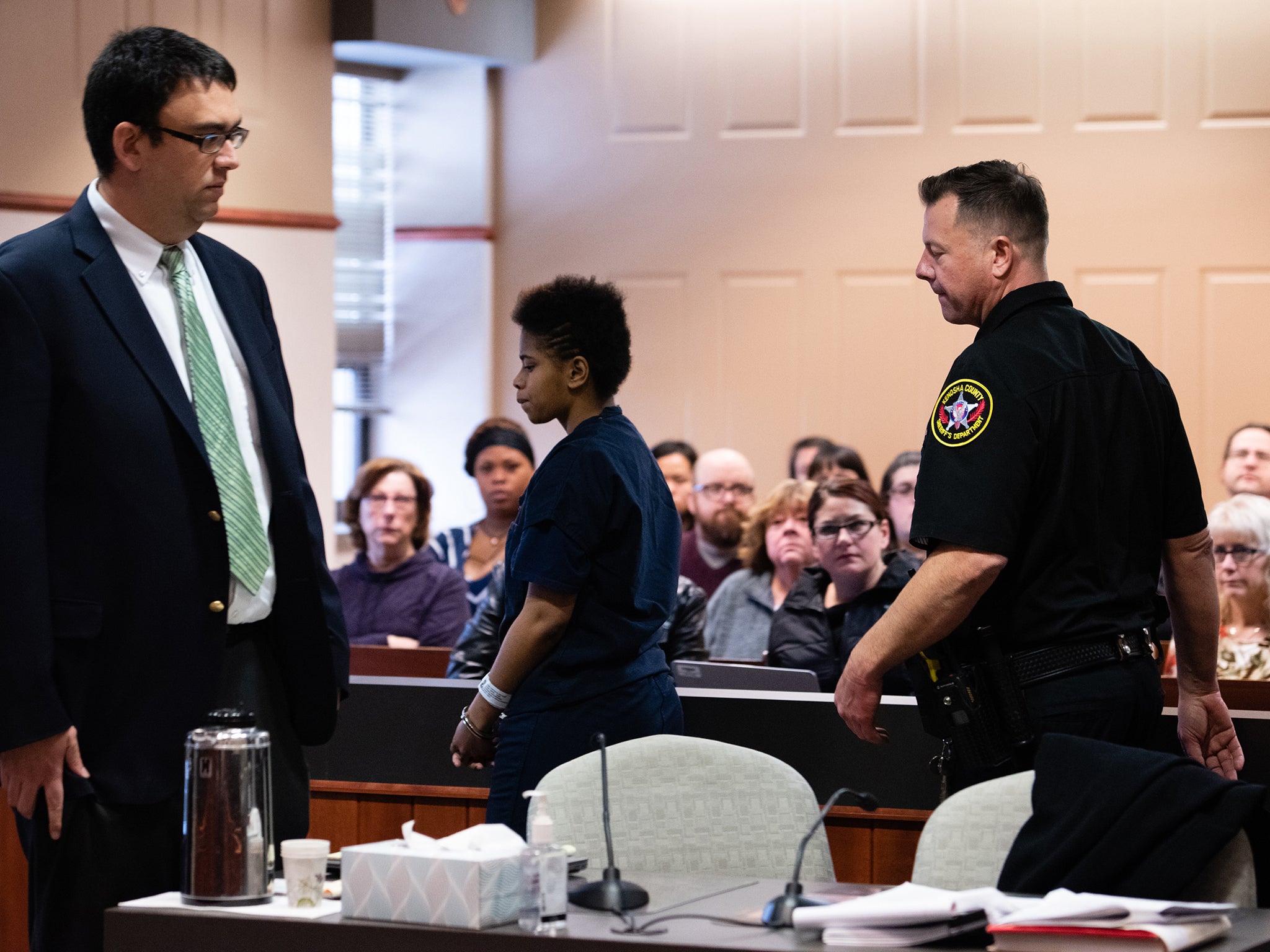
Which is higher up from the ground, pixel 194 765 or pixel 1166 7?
pixel 1166 7

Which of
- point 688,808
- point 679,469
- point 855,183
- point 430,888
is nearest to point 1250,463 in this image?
point 679,469

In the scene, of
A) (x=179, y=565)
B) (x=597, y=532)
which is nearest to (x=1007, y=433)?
(x=597, y=532)

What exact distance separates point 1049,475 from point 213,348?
1160 mm

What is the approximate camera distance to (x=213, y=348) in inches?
82.0

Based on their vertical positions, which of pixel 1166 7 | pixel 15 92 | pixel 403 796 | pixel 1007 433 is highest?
pixel 1166 7

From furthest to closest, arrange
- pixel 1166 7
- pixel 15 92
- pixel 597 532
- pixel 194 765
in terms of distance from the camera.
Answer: pixel 1166 7, pixel 15 92, pixel 597 532, pixel 194 765

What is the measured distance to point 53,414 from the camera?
194 cm

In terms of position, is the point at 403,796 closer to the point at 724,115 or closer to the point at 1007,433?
the point at 1007,433

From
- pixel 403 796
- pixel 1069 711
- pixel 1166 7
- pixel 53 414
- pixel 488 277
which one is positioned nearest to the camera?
pixel 53 414

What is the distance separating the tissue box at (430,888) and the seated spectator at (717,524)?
364 centimetres

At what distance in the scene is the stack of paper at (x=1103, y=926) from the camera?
1432mm

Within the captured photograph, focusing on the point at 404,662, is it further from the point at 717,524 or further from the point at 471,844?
the point at 471,844

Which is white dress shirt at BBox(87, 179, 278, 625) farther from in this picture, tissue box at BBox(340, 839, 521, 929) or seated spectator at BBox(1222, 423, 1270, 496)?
seated spectator at BBox(1222, 423, 1270, 496)

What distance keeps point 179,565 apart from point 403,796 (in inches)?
51.6
